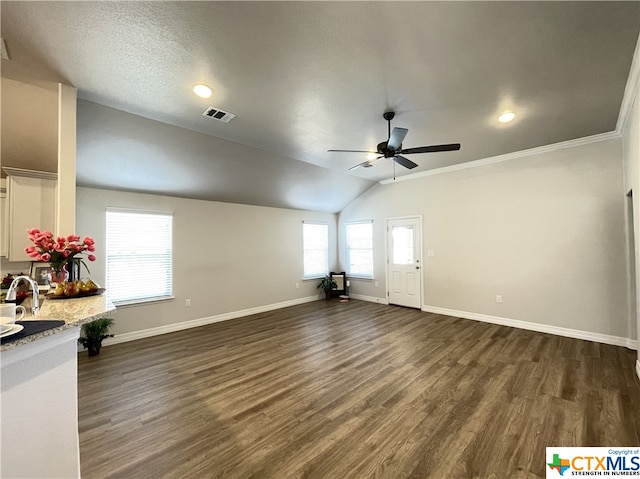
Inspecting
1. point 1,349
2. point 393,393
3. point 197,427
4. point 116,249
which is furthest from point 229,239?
point 1,349

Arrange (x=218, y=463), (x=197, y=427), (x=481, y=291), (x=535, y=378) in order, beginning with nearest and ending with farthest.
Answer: (x=218, y=463), (x=197, y=427), (x=535, y=378), (x=481, y=291)

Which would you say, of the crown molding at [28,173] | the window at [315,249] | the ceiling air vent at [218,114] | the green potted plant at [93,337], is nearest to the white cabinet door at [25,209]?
the crown molding at [28,173]

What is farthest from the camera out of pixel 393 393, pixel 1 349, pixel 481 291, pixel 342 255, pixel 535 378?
A: pixel 342 255

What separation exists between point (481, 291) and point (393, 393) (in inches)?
126

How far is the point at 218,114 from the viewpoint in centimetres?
301

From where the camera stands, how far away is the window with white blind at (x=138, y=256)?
13.2 ft

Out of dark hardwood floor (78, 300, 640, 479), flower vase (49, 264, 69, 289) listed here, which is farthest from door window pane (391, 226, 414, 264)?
flower vase (49, 264, 69, 289)

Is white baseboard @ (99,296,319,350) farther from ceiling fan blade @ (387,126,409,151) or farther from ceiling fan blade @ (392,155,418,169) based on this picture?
Result: ceiling fan blade @ (387,126,409,151)

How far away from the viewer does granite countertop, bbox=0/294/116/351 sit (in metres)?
1.10

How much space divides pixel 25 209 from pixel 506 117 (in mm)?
5675

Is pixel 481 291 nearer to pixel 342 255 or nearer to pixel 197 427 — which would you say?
pixel 342 255

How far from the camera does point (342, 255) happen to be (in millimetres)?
7320

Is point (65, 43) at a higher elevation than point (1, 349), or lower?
higher

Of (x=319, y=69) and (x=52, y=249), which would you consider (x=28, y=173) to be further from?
(x=319, y=69)
